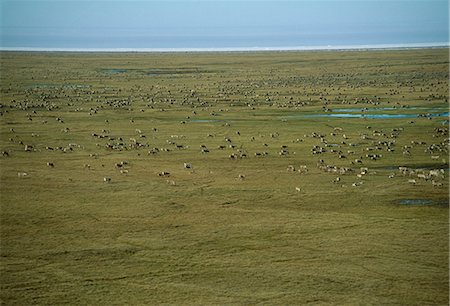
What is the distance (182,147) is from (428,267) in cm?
2221

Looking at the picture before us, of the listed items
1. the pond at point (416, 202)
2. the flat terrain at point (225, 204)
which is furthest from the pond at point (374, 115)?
the pond at point (416, 202)

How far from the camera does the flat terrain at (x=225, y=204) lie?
17.9 meters

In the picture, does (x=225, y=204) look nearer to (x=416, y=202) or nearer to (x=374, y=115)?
(x=416, y=202)

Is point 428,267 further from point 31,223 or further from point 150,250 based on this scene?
point 31,223

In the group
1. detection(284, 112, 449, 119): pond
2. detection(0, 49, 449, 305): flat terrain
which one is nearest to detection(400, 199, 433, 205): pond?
detection(0, 49, 449, 305): flat terrain

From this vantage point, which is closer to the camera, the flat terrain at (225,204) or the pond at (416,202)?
the flat terrain at (225,204)

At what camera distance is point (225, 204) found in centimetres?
2577

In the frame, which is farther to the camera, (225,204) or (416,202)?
(225,204)

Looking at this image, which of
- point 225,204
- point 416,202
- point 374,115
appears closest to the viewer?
point 416,202

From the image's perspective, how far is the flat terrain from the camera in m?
17.9

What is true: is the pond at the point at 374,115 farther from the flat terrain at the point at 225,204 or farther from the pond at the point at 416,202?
the pond at the point at 416,202

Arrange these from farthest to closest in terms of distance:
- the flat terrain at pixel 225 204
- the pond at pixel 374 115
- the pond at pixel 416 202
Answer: the pond at pixel 374 115
the pond at pixel 416 202
the flat terrain at pixel 225 204

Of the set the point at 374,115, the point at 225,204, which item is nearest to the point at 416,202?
the point at 225,204

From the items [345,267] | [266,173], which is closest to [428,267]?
[345,267]
